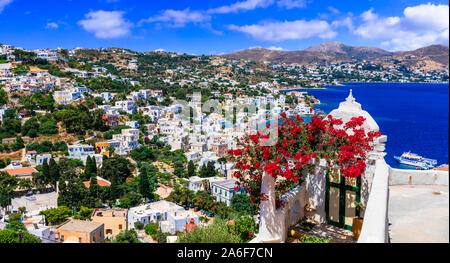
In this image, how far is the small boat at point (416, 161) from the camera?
24.8 meters

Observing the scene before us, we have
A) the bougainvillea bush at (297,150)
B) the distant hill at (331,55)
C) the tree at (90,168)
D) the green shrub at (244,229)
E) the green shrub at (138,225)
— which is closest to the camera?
the bougainvillea bush at (297,150)

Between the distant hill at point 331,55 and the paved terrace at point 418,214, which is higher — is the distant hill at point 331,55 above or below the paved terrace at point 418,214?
above

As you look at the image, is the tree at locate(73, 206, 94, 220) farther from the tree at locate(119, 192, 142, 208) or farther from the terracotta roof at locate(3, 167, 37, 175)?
the terracotta roof at locate(3, 167, 37, 175)

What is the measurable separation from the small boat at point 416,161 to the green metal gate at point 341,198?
79.9ft

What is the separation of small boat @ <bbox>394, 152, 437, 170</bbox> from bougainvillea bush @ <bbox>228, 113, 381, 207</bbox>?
24.9 meters

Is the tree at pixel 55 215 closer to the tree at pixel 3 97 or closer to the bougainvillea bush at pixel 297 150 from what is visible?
the bougainvillea bush at pixel 297 150

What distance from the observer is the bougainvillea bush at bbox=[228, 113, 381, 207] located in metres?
2.94

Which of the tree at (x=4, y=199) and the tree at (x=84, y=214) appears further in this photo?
the tree at (x=4, y=199)

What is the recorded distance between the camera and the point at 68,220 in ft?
48.3

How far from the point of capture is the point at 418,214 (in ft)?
9.82

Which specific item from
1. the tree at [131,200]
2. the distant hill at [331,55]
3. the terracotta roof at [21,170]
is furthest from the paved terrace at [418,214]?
the distant hill at [331,55]

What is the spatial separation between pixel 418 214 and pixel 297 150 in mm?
1189

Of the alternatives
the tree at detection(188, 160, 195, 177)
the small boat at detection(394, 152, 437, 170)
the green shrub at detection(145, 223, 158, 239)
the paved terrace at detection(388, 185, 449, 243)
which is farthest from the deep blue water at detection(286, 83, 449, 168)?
the paved terrace at detection(388, 185, 449, 243)
